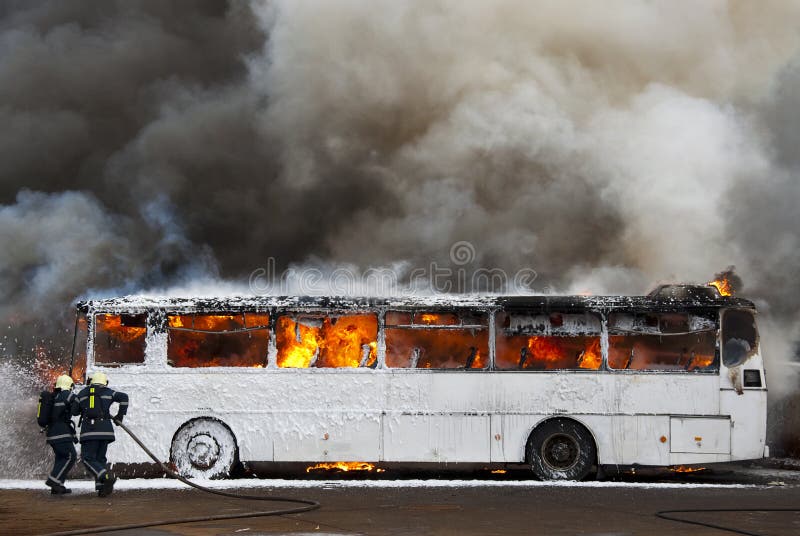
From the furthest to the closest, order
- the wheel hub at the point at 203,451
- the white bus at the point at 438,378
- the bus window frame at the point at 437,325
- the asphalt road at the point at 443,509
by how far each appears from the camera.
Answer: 1. the bus window frame at the point at 437,325
2. the wheel hub at the point at 203,451
3. the white bus at the point at 438,378
4. the asphalt road at the point at 443,509

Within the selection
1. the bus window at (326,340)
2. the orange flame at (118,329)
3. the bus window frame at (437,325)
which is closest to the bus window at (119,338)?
the orange flame at (118,329)

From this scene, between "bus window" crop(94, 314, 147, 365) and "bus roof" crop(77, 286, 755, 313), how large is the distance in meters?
0.14

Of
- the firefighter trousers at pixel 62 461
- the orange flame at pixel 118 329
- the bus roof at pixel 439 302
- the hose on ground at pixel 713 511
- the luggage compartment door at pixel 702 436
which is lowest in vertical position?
the hose on ground at pixel 713 511

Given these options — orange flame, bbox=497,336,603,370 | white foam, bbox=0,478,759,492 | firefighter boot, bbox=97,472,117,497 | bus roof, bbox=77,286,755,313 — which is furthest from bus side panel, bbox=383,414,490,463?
firefighter boot, bbox=97,472,117,497

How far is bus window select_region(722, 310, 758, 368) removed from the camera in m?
12.9

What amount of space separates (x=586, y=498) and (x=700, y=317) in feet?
11.7

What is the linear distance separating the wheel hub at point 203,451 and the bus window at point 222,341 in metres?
1.05

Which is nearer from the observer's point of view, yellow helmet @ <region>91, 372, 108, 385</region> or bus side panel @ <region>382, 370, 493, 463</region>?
yellow helmet @ <region>91, 372, 108, 385</region>

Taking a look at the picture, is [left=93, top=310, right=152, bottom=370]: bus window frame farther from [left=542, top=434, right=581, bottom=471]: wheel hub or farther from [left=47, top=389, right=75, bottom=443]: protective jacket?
[left=542, top=434, right=581, bottom=471]: wheel hub

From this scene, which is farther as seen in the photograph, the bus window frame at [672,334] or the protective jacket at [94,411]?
the bus window frame at [672,334]

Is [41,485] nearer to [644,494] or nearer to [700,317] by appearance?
[644,494]

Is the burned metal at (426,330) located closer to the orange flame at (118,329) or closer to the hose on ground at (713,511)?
the orange flame at (118,329)

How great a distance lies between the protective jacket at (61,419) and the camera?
11.5m

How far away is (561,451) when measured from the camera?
12.9m
